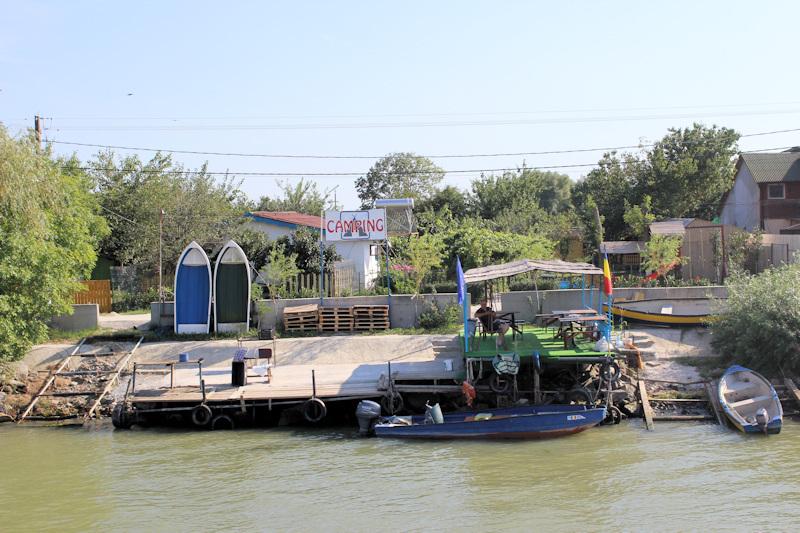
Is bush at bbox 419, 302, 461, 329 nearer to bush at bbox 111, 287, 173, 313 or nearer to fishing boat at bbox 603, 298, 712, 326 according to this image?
fishing boat at bbox 603, 298, 712, 326

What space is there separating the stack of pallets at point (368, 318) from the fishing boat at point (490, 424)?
7.47 m

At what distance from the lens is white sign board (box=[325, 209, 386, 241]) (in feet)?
90.7

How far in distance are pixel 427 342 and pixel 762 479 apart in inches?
449

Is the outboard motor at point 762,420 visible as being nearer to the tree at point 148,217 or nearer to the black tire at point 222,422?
the black tire at point 222,422

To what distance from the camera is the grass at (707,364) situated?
21.0m

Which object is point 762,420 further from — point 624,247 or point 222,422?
point 624,247

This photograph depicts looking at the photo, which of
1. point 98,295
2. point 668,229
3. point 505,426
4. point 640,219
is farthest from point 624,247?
point 98,295

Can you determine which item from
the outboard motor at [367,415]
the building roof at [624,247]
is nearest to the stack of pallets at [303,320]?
the outboard motor at [367,415]

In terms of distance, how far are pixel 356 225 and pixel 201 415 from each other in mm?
10228

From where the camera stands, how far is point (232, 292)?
26.0 metres

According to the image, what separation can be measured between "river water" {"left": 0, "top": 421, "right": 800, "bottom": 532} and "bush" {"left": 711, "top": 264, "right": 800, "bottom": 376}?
2.41m

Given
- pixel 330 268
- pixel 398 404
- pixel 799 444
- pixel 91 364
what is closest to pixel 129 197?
pixel 330 268

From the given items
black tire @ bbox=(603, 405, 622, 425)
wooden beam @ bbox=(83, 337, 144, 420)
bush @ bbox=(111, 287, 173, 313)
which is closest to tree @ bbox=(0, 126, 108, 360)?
wooden beam @ bbox=(83, 337, 144, 420)

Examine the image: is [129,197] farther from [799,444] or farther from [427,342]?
[799,444]
